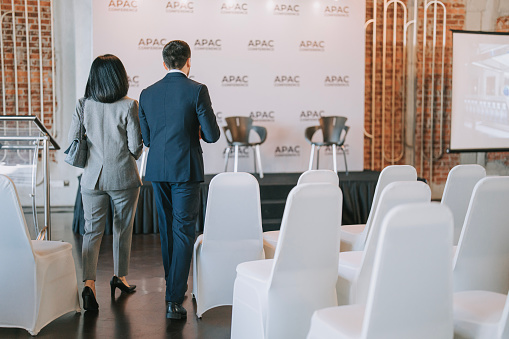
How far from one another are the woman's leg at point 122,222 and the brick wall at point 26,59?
4700mm

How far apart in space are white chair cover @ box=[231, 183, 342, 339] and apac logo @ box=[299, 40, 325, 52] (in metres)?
6.02

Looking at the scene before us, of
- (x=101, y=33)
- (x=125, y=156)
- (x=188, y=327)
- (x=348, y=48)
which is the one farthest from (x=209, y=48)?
(x=188, y=327)

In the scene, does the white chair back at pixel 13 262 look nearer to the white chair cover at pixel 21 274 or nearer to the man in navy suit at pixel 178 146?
the white chair cover at pixel 21 274

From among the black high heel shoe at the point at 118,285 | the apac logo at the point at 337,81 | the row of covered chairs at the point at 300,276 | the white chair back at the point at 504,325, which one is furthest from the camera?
the apac logo at the point at 337,81

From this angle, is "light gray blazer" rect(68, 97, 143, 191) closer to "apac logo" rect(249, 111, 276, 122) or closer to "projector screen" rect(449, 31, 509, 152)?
"apac logo" rect(249, 111, 276, 122)

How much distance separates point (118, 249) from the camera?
3795 millimetres

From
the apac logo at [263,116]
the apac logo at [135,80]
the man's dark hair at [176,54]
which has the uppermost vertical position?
the apac logo at [135,80]

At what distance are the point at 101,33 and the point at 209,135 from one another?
189 inches

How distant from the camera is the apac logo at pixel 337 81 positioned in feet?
27.5

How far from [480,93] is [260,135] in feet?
10.9

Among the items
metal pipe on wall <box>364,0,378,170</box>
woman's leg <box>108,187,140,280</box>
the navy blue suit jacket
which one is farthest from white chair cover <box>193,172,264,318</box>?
metal pipe on wall <box>364,0,378,170</box>

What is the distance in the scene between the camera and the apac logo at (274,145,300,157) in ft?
27.3

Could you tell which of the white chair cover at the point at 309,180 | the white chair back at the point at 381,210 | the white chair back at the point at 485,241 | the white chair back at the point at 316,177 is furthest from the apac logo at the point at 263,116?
the white chair back at the point at 485,241

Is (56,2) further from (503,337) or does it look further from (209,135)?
(503,337)
